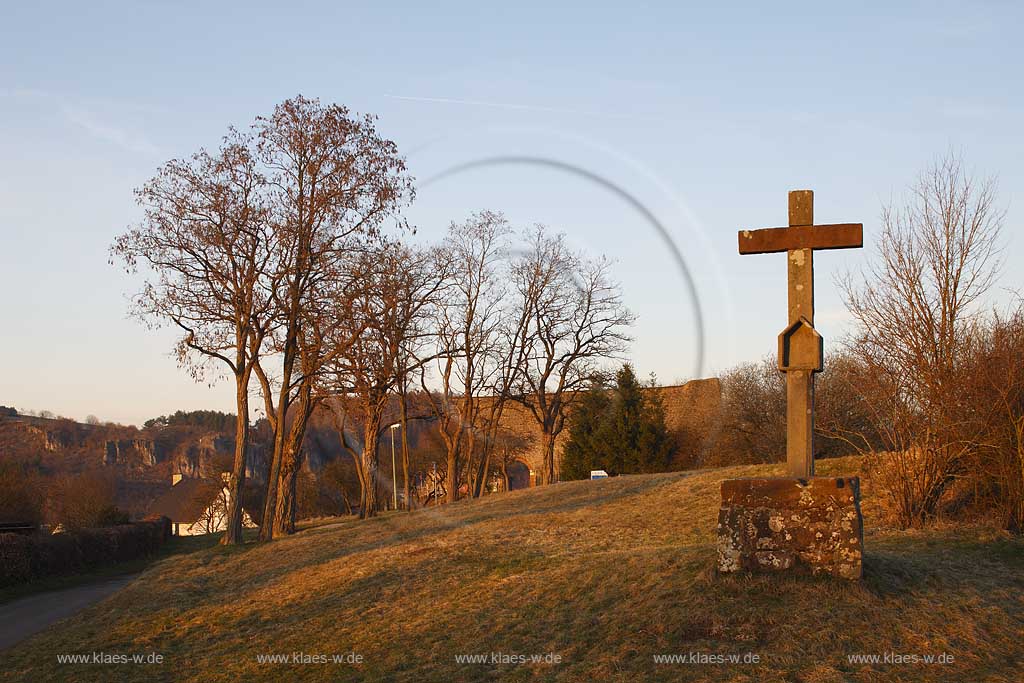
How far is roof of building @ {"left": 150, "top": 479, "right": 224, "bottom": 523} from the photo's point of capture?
72.0m

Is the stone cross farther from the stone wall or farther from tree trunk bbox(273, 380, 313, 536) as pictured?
the stone wall

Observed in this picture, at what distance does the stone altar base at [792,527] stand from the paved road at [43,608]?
36.5 feet

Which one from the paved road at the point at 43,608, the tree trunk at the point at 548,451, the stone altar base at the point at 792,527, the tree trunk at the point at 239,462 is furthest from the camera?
the tree trunk at the point at 548,451

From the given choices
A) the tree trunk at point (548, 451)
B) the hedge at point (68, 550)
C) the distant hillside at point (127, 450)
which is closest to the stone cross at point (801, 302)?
the hedge at point (68, 550)

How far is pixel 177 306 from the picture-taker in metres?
30.6

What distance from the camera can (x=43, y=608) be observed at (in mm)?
18688

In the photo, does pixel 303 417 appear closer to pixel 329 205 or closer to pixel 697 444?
pixel 329 205

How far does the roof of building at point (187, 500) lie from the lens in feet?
236

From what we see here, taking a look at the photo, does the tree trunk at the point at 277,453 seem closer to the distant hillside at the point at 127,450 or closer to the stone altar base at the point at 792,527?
the stone altar base at the point at 792,527

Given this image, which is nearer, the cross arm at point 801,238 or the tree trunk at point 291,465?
the cross arm at point 801,238

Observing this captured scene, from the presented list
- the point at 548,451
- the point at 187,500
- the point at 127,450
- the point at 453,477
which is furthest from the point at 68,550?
the point at 127,450

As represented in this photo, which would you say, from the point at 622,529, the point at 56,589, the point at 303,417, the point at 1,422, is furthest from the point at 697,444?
the point at 1,422

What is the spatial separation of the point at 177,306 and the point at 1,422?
75.6 metres

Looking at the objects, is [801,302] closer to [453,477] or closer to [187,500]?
[453,477]
